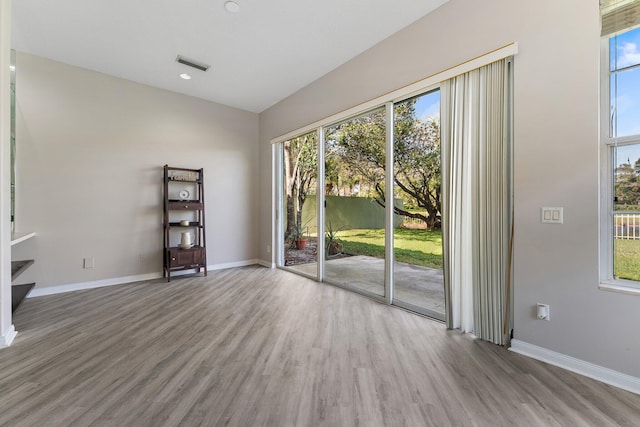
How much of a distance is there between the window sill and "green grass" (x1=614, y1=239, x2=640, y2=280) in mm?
63

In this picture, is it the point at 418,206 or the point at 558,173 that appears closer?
the point at 558,173

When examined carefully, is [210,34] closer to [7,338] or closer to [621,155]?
[7,338]

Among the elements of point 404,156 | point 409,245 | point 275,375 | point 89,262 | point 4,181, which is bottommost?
point 275,375

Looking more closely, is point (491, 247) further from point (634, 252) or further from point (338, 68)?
point (338, 68)

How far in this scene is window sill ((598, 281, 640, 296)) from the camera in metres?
1.61

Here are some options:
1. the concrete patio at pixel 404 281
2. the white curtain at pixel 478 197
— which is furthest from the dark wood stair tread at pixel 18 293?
the white curtain at pixel 478 197

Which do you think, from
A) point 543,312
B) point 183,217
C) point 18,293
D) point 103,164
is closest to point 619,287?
point 543,312

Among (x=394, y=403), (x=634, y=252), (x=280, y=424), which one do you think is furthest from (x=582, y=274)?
(x=280, y=424)

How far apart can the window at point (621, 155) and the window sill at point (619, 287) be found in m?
0.01

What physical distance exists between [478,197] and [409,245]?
3.17 feet

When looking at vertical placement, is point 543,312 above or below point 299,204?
below

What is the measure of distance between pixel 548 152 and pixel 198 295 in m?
3.81

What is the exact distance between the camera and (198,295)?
134 inches

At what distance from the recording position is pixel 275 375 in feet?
5.81
